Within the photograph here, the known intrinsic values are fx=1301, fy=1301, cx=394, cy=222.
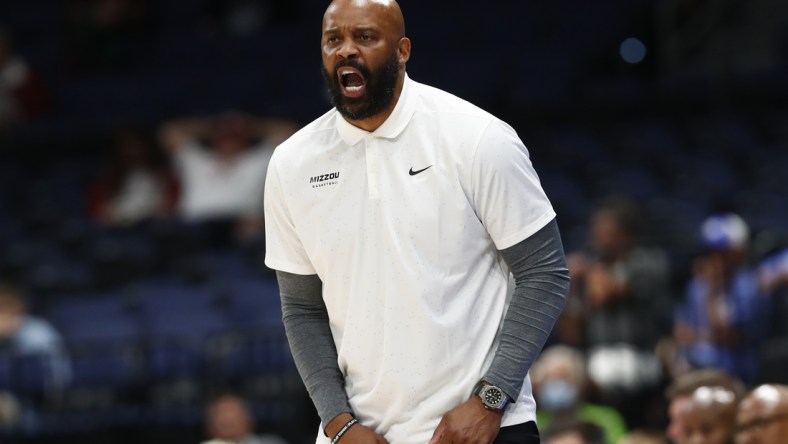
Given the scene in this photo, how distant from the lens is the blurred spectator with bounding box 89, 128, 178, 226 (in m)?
10.8

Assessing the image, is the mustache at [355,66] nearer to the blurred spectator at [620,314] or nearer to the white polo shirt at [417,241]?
the white polo shirt at [417,241]

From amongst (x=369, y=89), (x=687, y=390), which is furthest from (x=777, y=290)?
(x=369, y=89)

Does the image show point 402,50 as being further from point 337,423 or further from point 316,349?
point 337,423

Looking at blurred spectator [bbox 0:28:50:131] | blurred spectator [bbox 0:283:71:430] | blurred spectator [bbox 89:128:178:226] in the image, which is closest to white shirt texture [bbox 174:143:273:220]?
blurred spectator [bbox 89:128:178:226]

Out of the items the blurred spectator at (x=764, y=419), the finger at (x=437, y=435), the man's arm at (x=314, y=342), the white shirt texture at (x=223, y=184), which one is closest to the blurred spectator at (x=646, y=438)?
the blurred spectator at (x=764, y=419)

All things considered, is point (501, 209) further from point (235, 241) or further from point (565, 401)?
point (235, 241)

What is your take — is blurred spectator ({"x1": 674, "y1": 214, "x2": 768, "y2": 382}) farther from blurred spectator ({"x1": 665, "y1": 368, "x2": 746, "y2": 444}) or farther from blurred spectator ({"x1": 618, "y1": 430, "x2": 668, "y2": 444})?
blurred spectator ({"x1": 665, "y1": 368, "x2": 746, "y2": 444})

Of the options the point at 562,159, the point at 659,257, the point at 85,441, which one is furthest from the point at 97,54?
the point at 659,257

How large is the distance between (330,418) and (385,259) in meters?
0.42

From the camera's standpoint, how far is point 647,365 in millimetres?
7336

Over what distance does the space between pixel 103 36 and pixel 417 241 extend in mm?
11002

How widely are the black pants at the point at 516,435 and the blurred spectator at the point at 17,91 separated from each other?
9991 millimetres

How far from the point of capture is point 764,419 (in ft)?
14.6

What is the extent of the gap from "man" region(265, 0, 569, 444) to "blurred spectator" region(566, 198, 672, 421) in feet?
13.9
